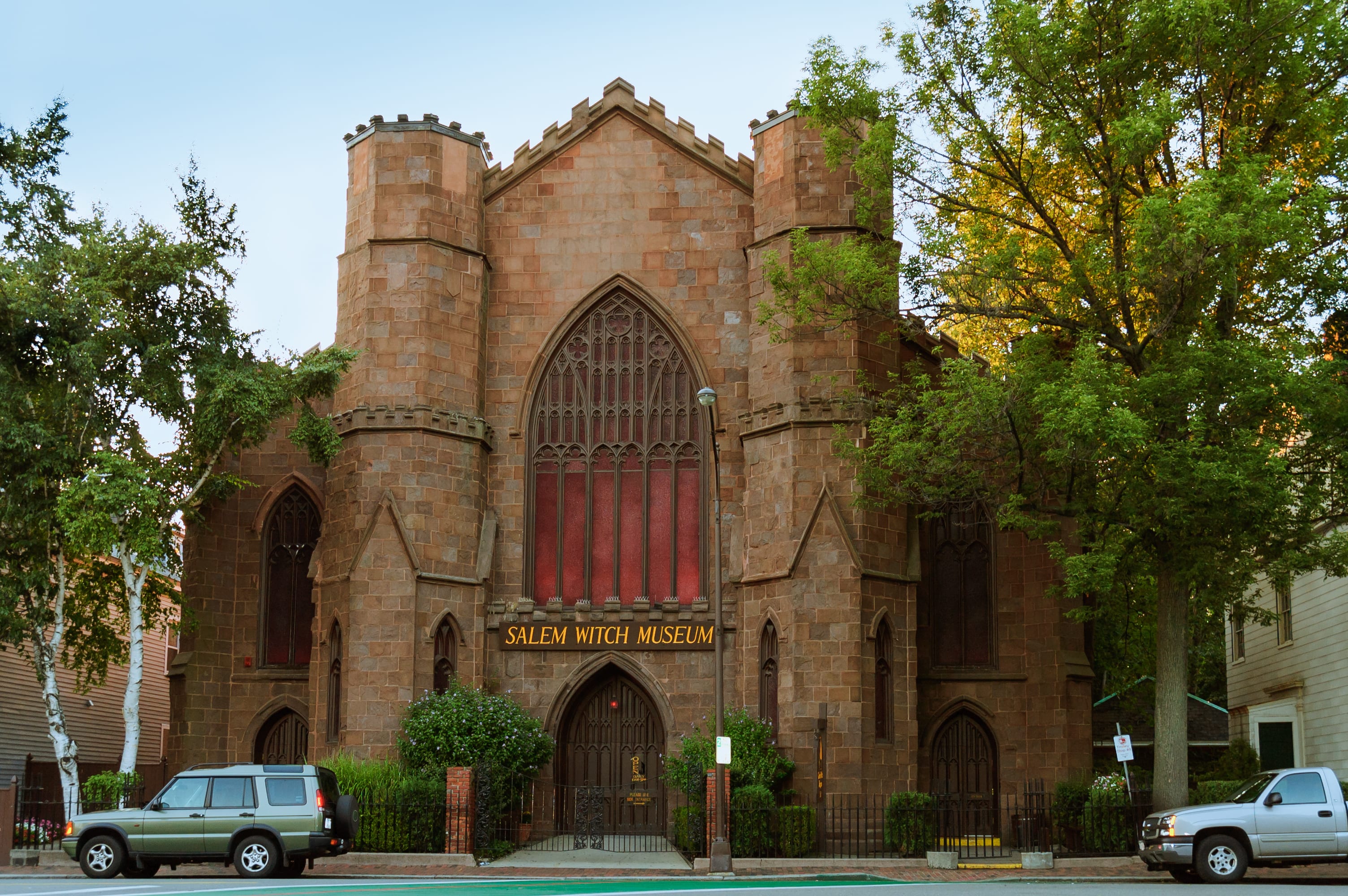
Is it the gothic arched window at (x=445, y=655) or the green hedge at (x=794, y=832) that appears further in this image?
the gothic arched window at (x=445, y=655)

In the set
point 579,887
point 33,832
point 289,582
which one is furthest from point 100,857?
point 289,582

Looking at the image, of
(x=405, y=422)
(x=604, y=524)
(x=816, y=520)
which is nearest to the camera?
(x=816, y=520)

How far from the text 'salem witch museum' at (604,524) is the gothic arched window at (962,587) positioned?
5 centimetres

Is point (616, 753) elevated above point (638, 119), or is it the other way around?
point (638, 119)

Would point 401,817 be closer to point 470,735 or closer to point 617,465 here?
point 470,735

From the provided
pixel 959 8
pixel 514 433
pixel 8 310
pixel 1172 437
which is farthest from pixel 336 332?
pixel 1172 437

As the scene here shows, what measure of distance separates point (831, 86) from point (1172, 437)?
8.47m

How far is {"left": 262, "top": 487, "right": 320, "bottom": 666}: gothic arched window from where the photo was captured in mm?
30516

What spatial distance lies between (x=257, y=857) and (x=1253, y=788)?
44.6ft

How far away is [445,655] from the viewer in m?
28.3

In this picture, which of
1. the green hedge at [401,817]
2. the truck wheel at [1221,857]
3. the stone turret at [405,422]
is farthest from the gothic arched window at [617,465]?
the truck wheel at [1221,857]

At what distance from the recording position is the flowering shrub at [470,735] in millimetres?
26266

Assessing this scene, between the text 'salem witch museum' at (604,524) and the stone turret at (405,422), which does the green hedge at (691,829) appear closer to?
the text 'salem witch museum' at (604,524)

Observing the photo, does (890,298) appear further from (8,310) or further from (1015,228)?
(8,310)
